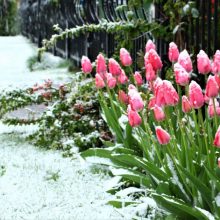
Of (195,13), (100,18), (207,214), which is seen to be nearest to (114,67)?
(207,214)

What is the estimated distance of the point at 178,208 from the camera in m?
2.15

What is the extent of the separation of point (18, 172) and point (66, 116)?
1007mm

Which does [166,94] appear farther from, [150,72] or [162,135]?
[150,72]

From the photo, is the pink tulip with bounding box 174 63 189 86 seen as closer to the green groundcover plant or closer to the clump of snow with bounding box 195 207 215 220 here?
the green groundcover plant

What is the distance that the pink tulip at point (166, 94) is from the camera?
201 cm

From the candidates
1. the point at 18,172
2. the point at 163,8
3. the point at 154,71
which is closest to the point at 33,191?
the point at 18,172

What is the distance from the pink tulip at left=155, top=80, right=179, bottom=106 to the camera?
6.59ft

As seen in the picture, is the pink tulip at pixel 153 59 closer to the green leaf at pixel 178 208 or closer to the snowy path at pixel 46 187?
the green leaf at pixel 178 208

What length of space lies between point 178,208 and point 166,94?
19.0 inches

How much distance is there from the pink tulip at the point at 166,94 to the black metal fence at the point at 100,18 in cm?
170

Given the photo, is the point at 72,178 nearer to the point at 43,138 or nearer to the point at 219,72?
the point at 43,138

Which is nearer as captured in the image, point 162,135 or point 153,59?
point 162,135

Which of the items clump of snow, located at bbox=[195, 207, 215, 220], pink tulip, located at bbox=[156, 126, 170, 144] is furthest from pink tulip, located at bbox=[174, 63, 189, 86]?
clump of snow, located at bbox=[195, 207, 215, 220]

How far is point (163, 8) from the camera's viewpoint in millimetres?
4590
